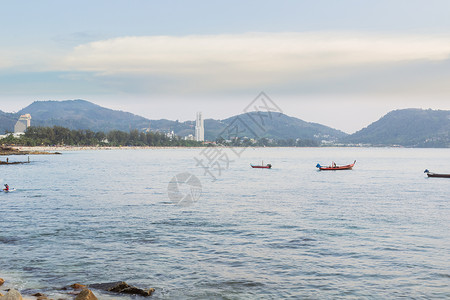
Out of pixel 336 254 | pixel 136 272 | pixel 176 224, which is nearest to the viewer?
pixel 136 272

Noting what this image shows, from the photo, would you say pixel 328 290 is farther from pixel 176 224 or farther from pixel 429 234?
pixel 176 224

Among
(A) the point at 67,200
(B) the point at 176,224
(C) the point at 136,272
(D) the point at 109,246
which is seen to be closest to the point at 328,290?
(C) the point at 136,272

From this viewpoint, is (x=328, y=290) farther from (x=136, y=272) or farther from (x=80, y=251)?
(x=80, y=251)

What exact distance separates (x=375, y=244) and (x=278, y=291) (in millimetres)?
11084

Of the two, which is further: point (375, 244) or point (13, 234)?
point (13, 234)

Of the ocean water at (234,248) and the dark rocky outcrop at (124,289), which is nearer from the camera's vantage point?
the dark rocky outcrop at (124,289)

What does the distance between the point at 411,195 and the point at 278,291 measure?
44.2m

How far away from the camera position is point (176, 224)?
112 feet

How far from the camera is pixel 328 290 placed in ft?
62.4

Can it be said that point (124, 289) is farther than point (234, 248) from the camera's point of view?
No

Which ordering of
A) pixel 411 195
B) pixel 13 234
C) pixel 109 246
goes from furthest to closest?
1. pixel 411 195
2. pixel 13 234
3. pixel 109 246

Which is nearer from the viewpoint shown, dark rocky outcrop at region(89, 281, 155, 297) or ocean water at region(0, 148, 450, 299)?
dark rocky outcrop at region(89, 281, 155, 297)

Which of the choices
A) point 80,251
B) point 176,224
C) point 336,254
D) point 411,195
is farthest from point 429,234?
point 411,195

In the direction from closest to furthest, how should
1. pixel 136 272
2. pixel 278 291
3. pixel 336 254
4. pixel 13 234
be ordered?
1. pixel 278 291
2. pixel 136 272
3. pixel 336 254
4. pixel 13 234
